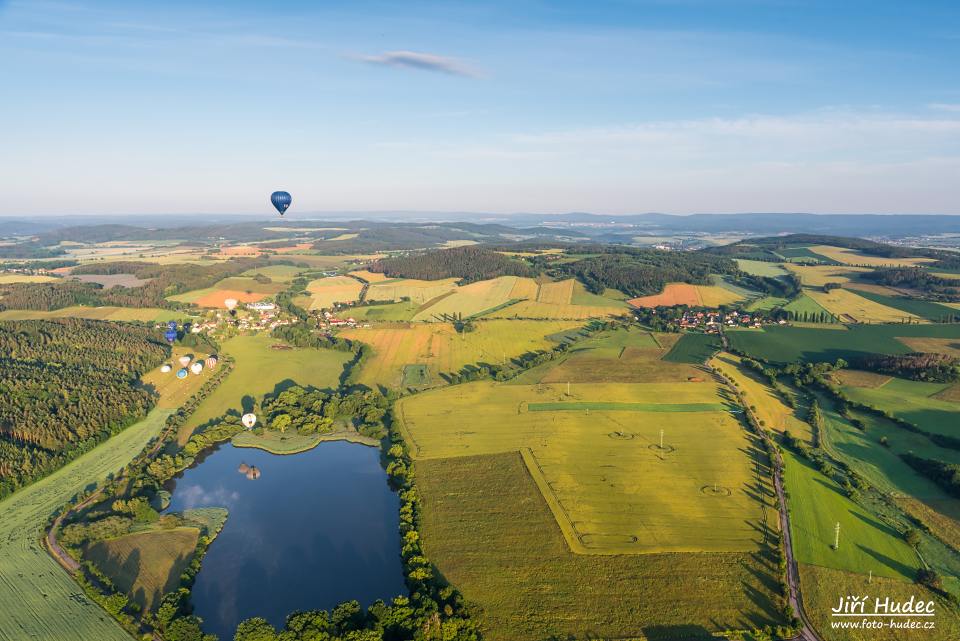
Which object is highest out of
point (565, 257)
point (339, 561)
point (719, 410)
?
point (565, 257)

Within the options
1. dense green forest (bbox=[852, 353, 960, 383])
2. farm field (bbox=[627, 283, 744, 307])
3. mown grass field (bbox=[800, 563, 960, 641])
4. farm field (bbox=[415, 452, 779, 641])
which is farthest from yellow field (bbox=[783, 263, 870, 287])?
farm field (bbox=[415, 452, 779, 641])

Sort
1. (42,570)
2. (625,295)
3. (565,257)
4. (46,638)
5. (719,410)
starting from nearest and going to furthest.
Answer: (46,638), (42,570), (719,410), (625,295), (565,257)

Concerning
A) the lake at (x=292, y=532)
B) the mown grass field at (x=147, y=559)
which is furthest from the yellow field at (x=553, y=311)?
the mown grass field at (x=147, y=559)

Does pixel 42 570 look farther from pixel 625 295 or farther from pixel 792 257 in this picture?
pixel 792 257

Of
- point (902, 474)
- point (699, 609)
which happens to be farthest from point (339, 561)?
point (902, 474)

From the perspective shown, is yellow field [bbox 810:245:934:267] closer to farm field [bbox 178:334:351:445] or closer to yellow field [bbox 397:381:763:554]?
yellow field [bbox 397:381:763:554]
